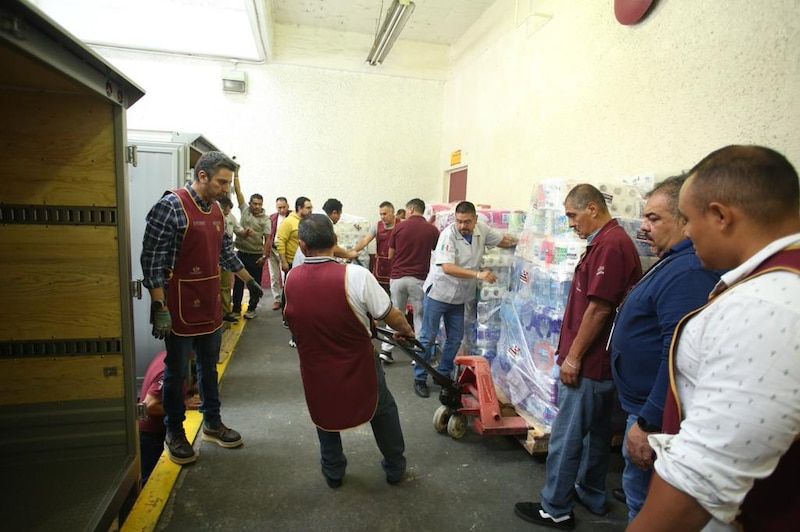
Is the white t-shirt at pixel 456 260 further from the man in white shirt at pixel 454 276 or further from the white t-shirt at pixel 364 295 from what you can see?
the white t-shirt at pixel 364 295

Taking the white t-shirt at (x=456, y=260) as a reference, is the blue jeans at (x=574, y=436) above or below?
below

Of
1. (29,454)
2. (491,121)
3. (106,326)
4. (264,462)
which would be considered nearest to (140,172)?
(106,326)

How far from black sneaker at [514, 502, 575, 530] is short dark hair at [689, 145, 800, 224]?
6.76ft

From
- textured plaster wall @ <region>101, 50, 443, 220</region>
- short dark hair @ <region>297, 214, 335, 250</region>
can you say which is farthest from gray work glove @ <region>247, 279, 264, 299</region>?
textured plaster wall @ <region>101, 50, 443, 220</region>

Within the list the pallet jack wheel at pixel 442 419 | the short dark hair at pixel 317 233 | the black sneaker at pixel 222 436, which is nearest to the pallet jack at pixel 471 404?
the pallet jack wheel at pixel 442 419

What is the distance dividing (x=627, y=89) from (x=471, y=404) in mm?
3078

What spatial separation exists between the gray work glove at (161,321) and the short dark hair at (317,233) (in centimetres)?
94

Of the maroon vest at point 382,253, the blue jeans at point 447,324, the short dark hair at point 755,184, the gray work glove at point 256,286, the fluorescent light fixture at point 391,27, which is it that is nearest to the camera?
the short dark hair at point 755,184

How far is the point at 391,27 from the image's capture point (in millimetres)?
6262

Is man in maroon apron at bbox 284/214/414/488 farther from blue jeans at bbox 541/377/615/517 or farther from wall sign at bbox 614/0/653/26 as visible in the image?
wall sign at bbox 614/0/653/26

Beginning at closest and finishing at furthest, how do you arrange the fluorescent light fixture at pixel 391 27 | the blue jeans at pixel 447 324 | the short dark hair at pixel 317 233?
1. the short dark hair at pixel 317 233
2. the blue jeans at pixel 447 324
3. the fluorescent light fixture at pixel 391 27

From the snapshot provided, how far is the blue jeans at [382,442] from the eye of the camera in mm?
2518

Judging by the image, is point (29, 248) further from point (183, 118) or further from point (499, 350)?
point (183, 118)

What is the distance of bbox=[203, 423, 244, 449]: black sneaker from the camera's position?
2.93 m
